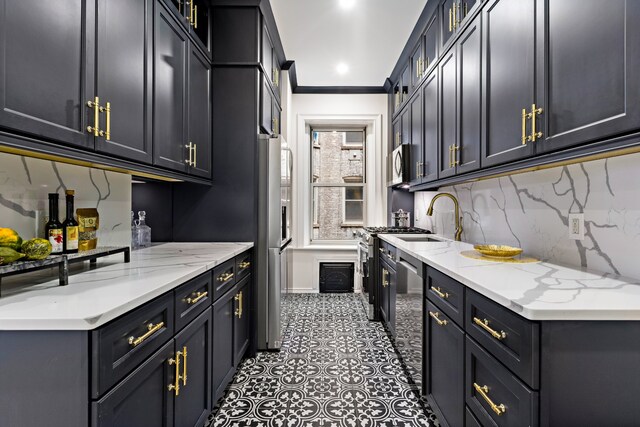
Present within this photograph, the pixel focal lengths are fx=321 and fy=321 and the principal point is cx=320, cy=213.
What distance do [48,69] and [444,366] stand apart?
2.00 m

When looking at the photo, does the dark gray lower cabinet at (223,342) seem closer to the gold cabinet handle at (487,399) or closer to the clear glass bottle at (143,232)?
the clear glass bottle at (143,232)

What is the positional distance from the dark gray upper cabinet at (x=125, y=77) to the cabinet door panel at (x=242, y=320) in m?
1.11

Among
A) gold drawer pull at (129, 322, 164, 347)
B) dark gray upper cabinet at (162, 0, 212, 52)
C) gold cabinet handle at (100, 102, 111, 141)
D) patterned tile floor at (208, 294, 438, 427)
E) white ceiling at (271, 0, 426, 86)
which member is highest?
white ceiling at (271, 0, 426, 86)

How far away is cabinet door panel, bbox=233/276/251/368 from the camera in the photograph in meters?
2.15

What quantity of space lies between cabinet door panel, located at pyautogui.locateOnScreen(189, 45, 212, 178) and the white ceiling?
0.92 metres

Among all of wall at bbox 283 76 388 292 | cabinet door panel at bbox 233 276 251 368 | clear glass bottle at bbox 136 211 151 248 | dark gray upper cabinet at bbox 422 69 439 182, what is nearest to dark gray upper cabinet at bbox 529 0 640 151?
dark gray upper cabinet at bbox 422 69 439 182

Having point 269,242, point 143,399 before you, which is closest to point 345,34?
point 269,242

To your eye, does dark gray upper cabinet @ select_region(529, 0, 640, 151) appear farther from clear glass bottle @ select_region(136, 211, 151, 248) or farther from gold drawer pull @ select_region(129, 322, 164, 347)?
clear glass bottle @ select_region(136, 211, 151, 248)

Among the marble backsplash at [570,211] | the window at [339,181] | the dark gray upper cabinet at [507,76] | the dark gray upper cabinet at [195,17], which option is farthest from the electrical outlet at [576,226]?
the window at [339,181]

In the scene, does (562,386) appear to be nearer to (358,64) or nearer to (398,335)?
(398,335)

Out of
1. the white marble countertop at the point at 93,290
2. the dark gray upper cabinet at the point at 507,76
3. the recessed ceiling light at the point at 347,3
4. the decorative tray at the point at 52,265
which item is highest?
the recessed ceiling light at the point at 347,3

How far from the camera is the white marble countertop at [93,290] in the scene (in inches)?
32.2

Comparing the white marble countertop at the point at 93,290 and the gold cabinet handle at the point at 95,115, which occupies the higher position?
the gold cabinet handle at the point at 95,115

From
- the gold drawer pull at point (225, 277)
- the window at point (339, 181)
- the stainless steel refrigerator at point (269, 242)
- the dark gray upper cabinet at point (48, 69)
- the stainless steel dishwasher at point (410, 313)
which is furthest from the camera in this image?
the window at point (339, 181)
